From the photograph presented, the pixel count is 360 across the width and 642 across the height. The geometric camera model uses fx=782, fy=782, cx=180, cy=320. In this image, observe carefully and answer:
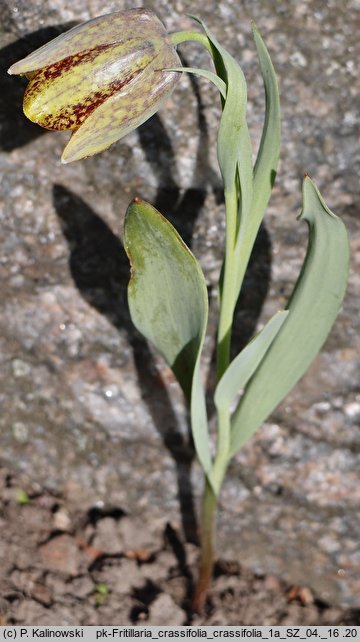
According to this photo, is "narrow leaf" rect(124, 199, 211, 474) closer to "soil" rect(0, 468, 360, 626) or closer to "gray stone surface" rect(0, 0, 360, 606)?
"gray stone surface" rect(0, 0, 360, 606)

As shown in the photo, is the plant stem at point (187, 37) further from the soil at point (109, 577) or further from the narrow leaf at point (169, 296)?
the soil at point (109, 577)

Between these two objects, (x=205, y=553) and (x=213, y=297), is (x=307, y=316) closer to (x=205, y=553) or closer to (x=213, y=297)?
(x=213, y=297)

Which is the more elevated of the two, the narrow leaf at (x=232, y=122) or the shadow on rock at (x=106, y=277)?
the narrow leaf at (x=232, y=122)

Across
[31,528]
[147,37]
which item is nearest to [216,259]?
[147,37]

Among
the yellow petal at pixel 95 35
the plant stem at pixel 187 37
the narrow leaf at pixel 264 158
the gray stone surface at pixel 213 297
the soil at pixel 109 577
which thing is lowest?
the soil at pixel 109 577

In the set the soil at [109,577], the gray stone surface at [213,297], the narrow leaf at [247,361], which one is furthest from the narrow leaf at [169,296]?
the soil at [109,577]

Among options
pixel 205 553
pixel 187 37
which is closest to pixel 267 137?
pixel 187 37

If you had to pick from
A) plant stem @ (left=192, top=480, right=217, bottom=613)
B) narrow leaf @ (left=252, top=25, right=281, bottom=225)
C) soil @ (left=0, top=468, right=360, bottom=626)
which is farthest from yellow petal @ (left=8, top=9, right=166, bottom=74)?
soil @ (left=0, top=468, right=360, bottom=626)
